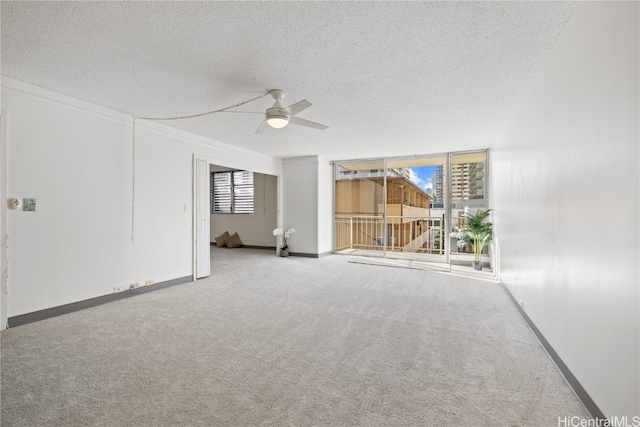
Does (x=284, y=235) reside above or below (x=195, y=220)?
below

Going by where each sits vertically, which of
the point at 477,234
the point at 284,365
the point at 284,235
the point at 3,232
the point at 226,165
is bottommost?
the point at 284,365

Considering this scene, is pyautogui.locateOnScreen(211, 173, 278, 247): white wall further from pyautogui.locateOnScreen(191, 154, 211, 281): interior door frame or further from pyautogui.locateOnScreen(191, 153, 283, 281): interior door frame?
pyautogui.locateOnScreen(191, 154, 211, 281): interior door frame

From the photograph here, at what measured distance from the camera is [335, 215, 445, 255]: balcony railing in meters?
7.44

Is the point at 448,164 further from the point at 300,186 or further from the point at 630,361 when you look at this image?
the point at 630,361

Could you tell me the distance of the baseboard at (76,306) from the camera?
9.41 ft

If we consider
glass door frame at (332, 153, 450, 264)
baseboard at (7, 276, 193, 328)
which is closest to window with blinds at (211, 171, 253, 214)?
glass door frame at (332, 153, 450, 264)

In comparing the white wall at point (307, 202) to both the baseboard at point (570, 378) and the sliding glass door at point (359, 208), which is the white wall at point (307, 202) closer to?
the sliding glass door at point (359, 208)

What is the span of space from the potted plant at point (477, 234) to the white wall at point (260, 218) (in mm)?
Answer: 4893

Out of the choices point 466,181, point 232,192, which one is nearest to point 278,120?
point 466,181

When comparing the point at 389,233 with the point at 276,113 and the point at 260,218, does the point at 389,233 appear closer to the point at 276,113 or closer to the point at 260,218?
the point at 260,218

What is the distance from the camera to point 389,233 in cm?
759

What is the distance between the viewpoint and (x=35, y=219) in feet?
9.82

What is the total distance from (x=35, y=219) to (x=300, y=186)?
4812 millimetres

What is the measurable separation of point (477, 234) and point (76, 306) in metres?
6.25
